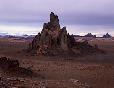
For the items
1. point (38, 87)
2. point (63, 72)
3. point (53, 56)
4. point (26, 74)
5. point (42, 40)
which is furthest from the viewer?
point (42, 40)

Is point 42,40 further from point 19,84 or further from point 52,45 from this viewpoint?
point 19,84

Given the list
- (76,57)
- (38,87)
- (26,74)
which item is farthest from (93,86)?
(76,57)

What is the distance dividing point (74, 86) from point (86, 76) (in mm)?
6624

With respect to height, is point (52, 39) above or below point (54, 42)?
above

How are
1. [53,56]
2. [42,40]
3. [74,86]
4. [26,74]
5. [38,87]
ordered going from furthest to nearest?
[42,40] < [53,56] < [26,74] < [74,86] < [38,87]

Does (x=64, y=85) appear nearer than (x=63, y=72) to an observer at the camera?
Yes

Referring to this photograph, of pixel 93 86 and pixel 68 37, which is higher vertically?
pixel 68 37

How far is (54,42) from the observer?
59.4 meters

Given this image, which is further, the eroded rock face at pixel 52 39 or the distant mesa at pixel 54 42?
the eroded rock face at pixel 52 39

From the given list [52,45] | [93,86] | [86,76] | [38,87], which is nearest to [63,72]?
[86,76]

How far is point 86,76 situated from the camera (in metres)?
32.5

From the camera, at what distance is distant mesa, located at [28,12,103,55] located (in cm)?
5800

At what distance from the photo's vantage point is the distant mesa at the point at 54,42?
190ft

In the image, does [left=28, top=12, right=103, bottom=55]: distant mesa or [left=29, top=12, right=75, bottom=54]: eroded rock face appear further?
[left=29, top=12, right=75, bottom=54]: eroded rock face
